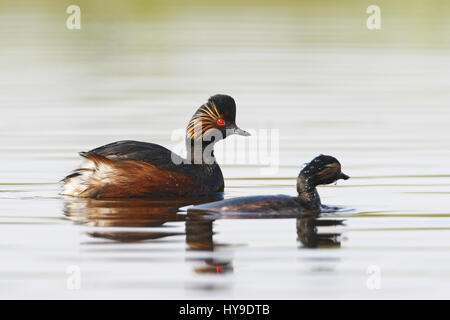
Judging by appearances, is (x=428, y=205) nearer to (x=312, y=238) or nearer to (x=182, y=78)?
(x=312, y=238)

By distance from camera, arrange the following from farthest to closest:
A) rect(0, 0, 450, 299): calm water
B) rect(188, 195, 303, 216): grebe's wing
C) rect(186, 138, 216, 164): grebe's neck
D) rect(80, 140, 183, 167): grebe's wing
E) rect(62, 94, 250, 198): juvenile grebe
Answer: rect(186, 138, 216, 164): grebe's neck
rect(80, 140, 183, 167): grebe's wing
rect(62, 94, 250, 198): juvenile grebe
rect(188, 195, 303, 216): grebe's wing
rect(0, 0, 450, 299): calm water

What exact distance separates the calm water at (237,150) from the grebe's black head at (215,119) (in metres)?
0.73

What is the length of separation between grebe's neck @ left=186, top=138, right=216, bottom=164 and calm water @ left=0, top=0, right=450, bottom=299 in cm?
53

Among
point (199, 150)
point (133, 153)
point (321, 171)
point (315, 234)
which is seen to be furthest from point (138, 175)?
point (315, 234)

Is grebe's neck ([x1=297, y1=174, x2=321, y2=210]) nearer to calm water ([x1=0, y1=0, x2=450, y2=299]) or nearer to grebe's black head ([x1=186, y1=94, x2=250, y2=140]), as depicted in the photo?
calm water ([x1=0, y1=0, x2=450, y2=299])

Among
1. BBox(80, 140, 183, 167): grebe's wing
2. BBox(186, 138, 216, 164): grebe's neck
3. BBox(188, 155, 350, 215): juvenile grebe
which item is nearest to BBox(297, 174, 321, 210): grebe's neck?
BBox(188, 155, 350, 215): juvenile grebe

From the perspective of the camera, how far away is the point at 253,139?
Answer: 1977cm

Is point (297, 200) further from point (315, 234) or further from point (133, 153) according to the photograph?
point (133, 153)

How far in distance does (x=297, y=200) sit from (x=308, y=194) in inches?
5.9

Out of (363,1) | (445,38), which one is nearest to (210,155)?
(445,38)

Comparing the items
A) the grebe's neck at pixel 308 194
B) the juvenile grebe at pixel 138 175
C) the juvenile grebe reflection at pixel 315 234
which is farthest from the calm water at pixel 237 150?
the grebe's neck at pixel 308 194

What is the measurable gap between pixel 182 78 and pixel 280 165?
11.9m

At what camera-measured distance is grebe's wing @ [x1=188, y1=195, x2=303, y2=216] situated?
13.2 meters

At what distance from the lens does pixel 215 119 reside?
627 inches
